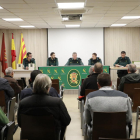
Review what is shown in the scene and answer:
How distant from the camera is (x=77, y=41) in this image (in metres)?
11.6

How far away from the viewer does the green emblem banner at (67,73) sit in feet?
25.9

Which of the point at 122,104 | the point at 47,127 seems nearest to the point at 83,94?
the point at 122,104

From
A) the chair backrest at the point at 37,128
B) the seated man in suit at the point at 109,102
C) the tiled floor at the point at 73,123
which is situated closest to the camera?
the chair backrest at the point at 37,128

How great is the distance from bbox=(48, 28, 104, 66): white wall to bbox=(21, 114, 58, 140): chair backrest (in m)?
9.48

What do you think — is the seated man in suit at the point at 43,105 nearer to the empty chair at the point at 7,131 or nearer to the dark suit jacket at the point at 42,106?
the dark suit jacket at the point at 42,106

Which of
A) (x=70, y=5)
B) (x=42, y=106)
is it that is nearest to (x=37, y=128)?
(x=42, y=106)

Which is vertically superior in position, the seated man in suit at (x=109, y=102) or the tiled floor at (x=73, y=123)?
the seated man in suit at (x=109, y=102)

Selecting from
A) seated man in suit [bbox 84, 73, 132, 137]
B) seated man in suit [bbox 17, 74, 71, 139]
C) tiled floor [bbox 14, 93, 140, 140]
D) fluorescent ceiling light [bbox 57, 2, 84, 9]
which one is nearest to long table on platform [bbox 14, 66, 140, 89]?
tiled floor [bbox 14, 93, 140, 140]

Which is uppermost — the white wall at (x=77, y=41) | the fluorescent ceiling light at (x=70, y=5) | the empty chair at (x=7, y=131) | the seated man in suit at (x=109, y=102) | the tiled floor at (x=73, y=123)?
the fluorescent ceiling light at (x=70, y=5)

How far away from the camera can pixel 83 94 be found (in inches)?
163

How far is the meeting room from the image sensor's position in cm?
234

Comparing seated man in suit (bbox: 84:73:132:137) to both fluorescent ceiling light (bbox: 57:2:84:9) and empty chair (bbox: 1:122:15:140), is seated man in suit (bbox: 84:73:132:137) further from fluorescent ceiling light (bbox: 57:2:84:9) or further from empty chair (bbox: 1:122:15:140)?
fluorescent ceiling light (bbox: 57:2:84:9)

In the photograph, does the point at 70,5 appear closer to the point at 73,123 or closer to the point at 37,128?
the point at 73,123

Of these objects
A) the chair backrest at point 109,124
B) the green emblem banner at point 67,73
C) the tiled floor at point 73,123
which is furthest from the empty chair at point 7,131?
the green emblem banner at point 67,73
